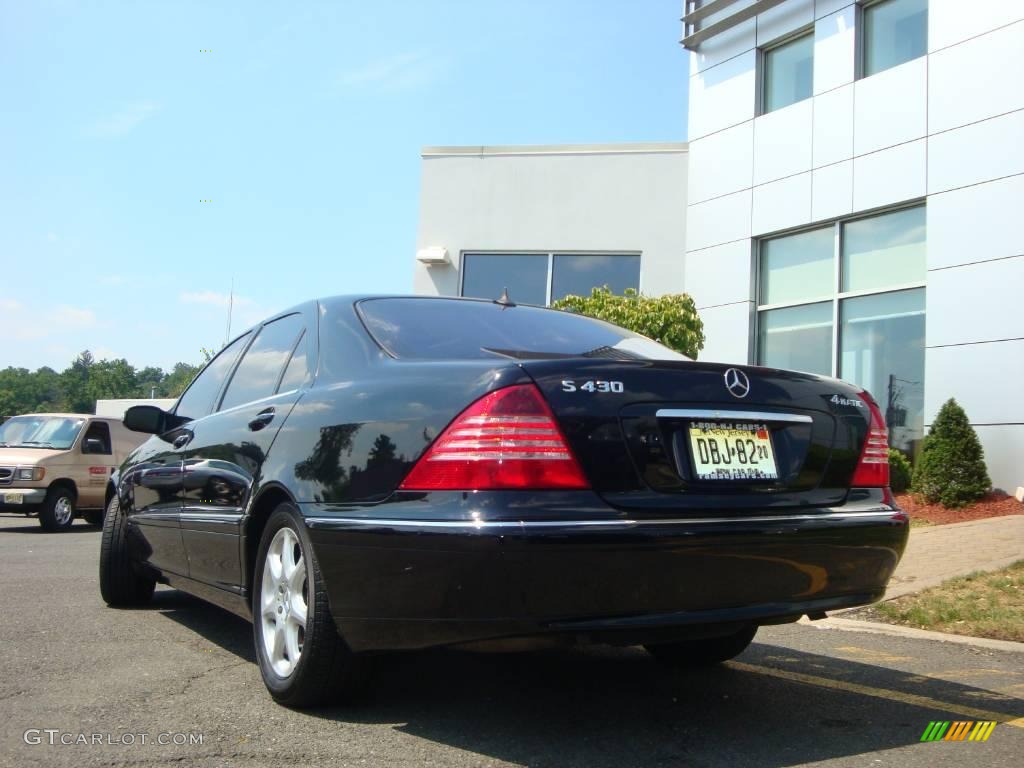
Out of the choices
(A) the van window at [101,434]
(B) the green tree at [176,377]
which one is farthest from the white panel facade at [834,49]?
(B) the green tree at [176,377]

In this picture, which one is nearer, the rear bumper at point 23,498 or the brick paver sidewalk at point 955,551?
the brick paver sidewalk at point 955,551

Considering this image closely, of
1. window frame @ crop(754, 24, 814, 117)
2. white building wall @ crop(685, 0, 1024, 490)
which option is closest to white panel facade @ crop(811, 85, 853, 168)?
white building wall @ crop(685, 0, 1024, 490)

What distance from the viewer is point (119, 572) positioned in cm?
595

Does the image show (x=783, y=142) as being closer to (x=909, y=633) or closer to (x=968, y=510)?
(x=968, y=510)

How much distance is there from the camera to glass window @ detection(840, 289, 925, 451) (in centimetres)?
1312

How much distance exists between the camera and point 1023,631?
559 centimetres

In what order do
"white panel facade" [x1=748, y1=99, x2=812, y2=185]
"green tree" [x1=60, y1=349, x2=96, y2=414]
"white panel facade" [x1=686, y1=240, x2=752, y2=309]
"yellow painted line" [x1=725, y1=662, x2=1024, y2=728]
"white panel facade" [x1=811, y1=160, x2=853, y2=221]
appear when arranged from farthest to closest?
"green tree" [x1=60, y1=349, x2=96, y2=414]
"white panel facade" [x1=686, y1=240, x2=752, y2=309]
"white panel facade" [x1=748, y1=99, x2=812, y2=185]
"white panel facade" [x1=811, y1=160, x2=853, y2=221]
"yellow painted line" [x1=725, y1=662, x2=1024, y2=728]

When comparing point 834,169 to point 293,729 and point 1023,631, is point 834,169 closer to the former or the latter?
point 1023,631

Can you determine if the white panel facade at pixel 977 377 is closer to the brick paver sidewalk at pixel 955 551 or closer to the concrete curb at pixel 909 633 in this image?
the brick paver sidewalk at pixel 955 551

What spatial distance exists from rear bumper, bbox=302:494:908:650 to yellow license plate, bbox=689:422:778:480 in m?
0.15

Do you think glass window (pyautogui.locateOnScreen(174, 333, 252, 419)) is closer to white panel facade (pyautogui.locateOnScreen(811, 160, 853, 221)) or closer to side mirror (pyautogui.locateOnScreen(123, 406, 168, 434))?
side mirror (pyautogui.locateOnScreen(123, 406, 168, 434))

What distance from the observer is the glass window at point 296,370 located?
13.6 feet

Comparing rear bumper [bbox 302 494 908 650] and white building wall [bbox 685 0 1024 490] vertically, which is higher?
white building wall [bbox 685 0 1024 490]

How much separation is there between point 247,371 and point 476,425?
2.17m
